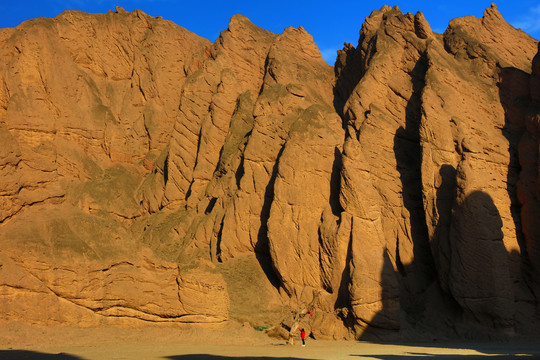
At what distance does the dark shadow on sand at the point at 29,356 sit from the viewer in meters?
15.3

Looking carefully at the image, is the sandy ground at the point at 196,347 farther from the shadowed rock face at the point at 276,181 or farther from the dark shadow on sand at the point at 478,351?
the shadowed rock face at the point at 276,181

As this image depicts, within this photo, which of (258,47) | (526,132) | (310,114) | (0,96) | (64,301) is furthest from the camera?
(258,47)

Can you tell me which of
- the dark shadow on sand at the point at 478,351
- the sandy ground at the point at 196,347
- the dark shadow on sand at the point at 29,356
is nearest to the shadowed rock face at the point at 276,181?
the sandy ground at the point at 196,347

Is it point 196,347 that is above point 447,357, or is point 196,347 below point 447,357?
below

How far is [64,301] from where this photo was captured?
1892 centimetres

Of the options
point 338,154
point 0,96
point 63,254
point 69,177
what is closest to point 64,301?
point 63,254

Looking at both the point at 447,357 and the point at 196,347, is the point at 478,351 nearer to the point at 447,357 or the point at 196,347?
the point at 447,357

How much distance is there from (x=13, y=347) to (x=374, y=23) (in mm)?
31604

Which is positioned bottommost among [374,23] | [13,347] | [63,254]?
[13,347]

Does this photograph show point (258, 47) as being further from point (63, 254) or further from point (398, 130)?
point (63, 254)

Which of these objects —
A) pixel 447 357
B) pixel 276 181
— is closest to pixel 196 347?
pixel 447 357

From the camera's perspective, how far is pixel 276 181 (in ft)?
95.9

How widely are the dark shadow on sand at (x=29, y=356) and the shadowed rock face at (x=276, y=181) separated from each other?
189cm

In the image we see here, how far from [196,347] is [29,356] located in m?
5.57
